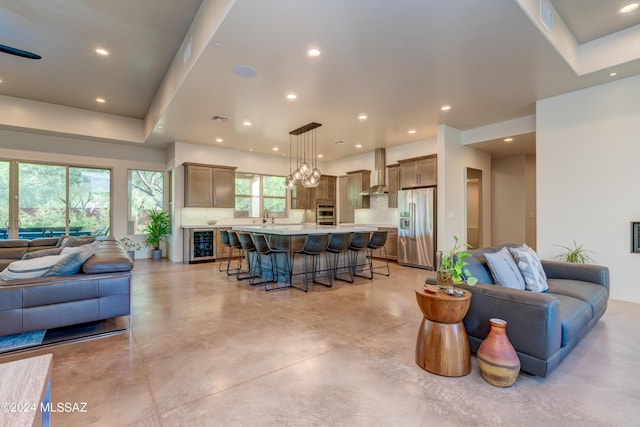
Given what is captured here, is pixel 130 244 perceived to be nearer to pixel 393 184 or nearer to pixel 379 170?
pixel 379 170

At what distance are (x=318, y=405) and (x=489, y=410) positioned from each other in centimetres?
103

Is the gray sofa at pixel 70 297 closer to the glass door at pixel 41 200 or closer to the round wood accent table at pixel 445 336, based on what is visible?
the round wood accent table at pixel 445 336

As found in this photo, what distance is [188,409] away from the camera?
70.6 inches

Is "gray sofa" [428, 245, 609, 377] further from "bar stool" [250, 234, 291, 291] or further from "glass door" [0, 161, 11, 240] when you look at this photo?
"glass door" [0, 161, 11, 240]

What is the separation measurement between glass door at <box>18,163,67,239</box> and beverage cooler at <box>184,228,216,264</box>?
9.31 feet

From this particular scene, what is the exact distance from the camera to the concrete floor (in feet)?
5.69

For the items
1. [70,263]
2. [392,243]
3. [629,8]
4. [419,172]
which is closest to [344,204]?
[392,243]

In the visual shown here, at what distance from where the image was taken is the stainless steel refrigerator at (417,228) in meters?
6.27

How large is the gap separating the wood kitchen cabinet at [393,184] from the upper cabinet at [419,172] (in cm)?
43

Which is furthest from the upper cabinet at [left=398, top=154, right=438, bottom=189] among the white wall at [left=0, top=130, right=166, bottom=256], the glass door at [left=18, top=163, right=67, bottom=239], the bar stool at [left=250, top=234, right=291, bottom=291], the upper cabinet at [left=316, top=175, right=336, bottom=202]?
the glass door at [left=18, top=163, right=67, bottom=239]

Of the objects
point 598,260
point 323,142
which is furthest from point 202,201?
point 598,260

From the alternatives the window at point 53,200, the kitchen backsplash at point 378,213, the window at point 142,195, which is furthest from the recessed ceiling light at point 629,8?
the window at point 53,200

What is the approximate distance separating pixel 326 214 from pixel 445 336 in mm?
7194

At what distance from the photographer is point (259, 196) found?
870 centimetres
